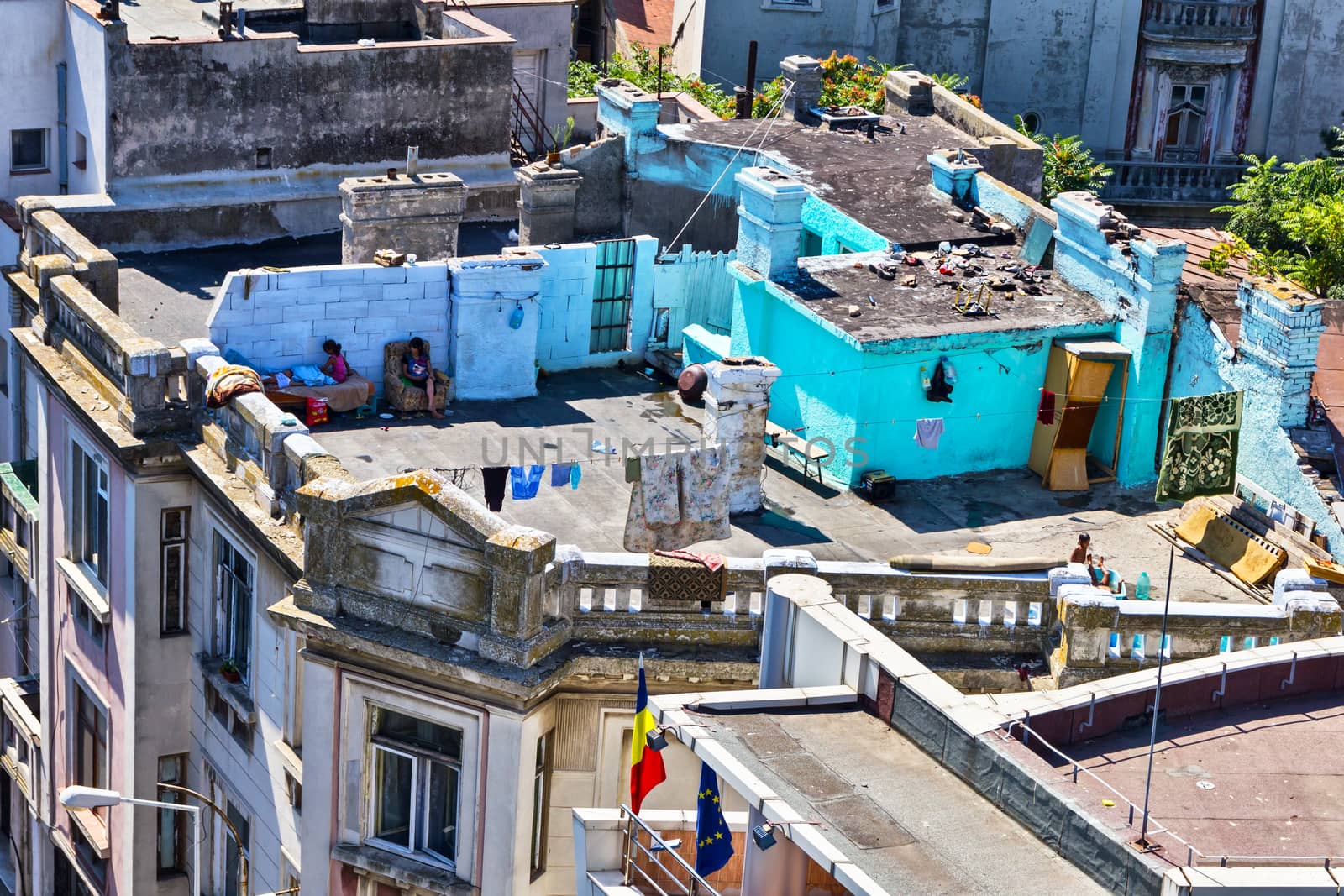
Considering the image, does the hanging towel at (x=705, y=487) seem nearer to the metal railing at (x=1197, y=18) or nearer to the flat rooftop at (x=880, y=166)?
the flat rooftop at (x=880, y=166)

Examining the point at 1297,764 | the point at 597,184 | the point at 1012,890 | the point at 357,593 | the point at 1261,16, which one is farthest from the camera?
the point at 1261,16

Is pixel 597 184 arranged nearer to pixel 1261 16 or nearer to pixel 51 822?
pixel 51 822


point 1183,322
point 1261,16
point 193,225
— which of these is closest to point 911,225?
point 1183,322

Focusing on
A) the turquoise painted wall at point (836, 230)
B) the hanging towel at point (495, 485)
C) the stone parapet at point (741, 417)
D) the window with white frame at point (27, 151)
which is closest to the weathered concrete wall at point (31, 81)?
the window with white frame at point (27, 151)

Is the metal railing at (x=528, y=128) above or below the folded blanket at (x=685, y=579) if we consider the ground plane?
above

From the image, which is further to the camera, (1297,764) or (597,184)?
(597,184)

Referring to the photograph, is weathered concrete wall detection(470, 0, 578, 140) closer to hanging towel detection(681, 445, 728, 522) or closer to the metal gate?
the metal gate
